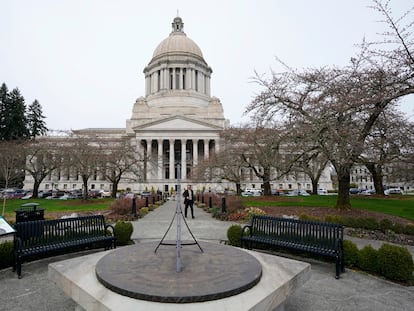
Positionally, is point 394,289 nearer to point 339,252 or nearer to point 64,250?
point 339,252

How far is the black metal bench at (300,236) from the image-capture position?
673cm

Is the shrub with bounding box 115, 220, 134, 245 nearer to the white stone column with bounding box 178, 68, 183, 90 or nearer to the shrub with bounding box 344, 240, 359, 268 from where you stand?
the shrub with bounding box 344, 240, 359, 268

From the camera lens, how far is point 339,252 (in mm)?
6578

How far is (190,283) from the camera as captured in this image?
420 centimetres

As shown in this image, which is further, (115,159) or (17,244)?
(115,159)

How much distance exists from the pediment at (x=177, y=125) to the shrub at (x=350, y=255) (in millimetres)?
55629

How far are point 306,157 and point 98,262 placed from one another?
15.6 metres

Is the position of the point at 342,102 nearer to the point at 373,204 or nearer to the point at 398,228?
the point at 398,228

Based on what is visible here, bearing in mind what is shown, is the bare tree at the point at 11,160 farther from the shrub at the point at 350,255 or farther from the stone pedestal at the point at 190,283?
the shrub at the point at 350,255

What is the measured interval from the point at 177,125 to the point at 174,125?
661 millimetres

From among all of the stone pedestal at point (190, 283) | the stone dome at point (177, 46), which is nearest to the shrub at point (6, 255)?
the stone pedestal at point (190, 283)

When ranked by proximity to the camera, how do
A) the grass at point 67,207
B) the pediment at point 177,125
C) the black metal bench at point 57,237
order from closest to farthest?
the black metal bench at point 57,237 < the grass at point 67,207 < the pediment at point 177,125

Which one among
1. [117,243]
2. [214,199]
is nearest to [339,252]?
[117,243]

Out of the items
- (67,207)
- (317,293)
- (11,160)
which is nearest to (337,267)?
(317,293)
